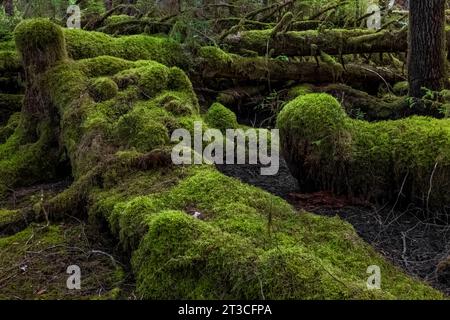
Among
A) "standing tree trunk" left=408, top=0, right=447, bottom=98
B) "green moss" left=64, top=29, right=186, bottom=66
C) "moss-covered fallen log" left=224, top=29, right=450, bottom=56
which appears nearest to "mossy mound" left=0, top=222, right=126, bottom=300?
"green moss" left=64, top=29, right=186, bottom=66

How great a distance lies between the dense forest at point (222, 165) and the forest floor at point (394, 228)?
26 millimetres

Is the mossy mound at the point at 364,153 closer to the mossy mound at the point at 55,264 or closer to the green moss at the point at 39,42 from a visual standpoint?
the mossy mound at the point at 55,264

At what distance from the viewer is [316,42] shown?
38.4 feet

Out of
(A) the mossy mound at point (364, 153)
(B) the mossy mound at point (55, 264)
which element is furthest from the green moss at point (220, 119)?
(B) the mossy mound at point (55, 264)

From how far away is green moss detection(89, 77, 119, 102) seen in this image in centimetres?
769

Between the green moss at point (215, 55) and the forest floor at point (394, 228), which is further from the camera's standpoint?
the green moss at point (215, 55)

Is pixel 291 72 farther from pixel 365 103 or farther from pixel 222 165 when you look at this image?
pixel 222 165

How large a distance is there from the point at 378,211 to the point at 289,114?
1839 mm

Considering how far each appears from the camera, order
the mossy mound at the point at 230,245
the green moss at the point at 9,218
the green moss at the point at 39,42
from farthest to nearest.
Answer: the green moss at the point at 39,42, the green moss at the point at 9,218, the mossy mound at the point at 230,245

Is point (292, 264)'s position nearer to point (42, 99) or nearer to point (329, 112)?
point (329, 112)

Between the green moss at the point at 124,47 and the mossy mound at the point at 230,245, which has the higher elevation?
the green moss at the point at 124,47

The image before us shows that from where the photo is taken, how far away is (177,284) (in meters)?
4.09

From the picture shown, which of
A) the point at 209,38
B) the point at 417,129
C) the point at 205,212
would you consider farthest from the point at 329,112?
the point at 209,38

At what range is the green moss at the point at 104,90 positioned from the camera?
25.2 feet
